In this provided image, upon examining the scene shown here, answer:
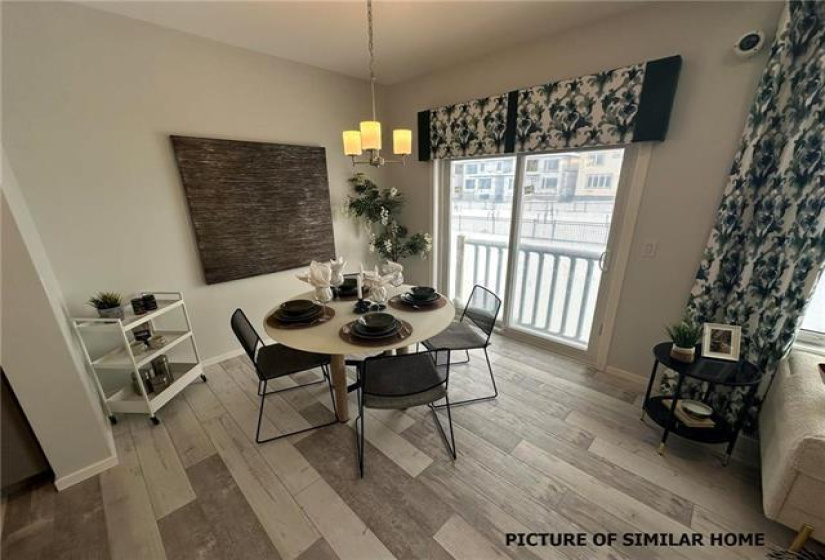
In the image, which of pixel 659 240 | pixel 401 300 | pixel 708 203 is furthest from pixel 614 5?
pixel 401 300

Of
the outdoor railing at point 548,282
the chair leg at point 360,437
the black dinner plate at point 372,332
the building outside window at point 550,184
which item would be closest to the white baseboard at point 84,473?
the chair leg at point 360,437

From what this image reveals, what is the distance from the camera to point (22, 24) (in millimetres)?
1653

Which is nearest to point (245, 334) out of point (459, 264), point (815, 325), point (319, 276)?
point (319, 276)

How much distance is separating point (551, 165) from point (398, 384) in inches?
86.7

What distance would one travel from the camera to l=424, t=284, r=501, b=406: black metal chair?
210 centimetres

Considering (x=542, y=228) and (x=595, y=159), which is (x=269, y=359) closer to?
(x=542, y=228)

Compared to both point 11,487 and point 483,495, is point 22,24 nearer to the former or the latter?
point 11,487

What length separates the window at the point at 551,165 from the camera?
99.6 inches

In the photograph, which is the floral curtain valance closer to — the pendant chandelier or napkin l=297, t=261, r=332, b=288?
the pendant chandelier

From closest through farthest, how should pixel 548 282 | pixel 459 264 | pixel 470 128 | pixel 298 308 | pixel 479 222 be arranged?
pixel 298 308 < pixel 470 128 < pixel 548 282 < pixel 479 222 < pixel 459 264

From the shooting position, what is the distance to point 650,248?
6.97ft

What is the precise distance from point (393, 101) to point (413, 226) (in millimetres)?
1396

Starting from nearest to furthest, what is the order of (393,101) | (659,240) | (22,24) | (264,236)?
(22,24) → (659,240) → (264,236) → (393,101)

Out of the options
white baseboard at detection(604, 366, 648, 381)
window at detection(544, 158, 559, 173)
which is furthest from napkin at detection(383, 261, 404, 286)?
white baseboard at detection(604, 366, 648, 381)
